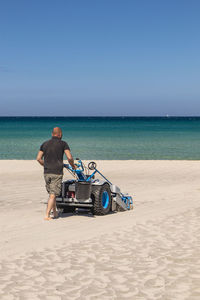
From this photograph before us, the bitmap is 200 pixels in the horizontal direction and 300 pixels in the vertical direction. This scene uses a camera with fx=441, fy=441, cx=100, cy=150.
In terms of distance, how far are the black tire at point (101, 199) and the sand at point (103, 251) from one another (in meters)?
0.17

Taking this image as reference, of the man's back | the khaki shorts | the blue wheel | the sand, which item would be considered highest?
the man's back

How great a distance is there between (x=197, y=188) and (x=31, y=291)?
922cm

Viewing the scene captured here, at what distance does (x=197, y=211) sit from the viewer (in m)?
9.43

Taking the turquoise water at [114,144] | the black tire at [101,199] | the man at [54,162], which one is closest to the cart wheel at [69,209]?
the black tire at [101,199]

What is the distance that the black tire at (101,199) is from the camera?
8578 millimetres

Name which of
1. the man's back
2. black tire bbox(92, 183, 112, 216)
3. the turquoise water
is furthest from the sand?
the turquoise water

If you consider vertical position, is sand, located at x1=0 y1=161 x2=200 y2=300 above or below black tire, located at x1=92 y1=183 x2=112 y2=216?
below

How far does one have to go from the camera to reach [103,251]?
6242mm

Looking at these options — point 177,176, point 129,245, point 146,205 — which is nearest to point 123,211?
point 146,205

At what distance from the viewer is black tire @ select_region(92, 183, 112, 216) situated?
858cm

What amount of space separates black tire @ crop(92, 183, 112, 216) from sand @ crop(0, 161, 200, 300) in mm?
168

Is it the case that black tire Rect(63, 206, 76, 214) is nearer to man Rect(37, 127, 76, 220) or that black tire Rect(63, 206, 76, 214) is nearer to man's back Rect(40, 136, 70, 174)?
man Rect(37, 127, 76, 220)

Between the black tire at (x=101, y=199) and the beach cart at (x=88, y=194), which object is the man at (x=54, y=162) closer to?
the beach cart at (x=88, y=194)

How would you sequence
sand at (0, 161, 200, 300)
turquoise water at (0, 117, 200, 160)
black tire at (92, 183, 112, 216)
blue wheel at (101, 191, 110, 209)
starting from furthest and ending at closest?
turquoise water at (0, 117, 200, 160) < blue wheel at (101, 191, 110, 209) < black tire at (92, 183, 112, 216) < sand at (0, 161, 200, 300)
